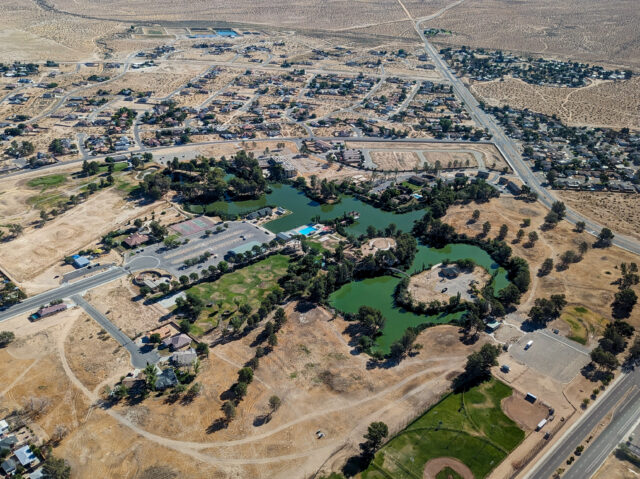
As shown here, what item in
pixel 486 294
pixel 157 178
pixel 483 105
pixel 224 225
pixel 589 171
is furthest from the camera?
pixel 483 105

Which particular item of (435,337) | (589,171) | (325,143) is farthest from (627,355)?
(325,143)

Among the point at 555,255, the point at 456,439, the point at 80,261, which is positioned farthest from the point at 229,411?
the point at 555,255

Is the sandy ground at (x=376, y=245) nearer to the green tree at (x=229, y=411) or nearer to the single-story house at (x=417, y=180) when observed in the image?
the single-story house at (x=417, y=180)

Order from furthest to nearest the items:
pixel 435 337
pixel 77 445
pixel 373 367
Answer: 1. pixel 435 337
2. pixel 373 367
3. pixel 77 445

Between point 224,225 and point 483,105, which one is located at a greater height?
point 483,105

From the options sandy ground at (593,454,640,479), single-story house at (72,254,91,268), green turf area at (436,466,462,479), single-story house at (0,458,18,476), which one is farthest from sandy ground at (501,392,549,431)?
single-story house at (72,254,91,268)

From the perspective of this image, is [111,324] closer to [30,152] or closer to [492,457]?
[492,457]

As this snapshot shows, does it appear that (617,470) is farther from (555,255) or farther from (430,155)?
(430,155)

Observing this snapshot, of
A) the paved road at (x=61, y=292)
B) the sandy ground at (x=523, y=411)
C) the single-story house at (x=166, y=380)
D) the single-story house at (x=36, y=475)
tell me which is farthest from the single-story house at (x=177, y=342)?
the sandy ground at (x=523, y=411)
